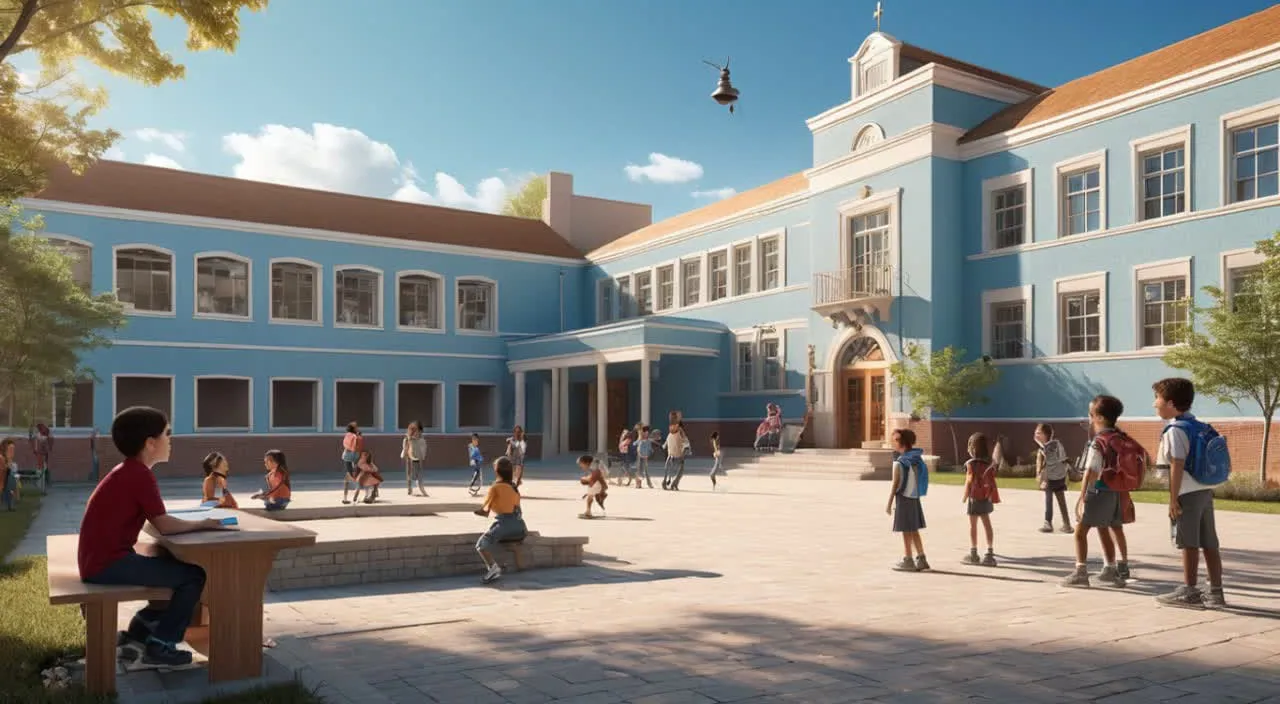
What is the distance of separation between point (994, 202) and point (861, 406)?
681cm

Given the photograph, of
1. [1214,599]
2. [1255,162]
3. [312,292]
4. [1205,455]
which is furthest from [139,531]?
[312,292]

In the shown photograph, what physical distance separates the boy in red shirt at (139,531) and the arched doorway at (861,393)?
2430 cm

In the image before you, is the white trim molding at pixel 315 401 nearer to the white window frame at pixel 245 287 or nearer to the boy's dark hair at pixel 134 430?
the white window frame at pixel 245 287

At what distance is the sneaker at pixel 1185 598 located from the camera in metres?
8.27

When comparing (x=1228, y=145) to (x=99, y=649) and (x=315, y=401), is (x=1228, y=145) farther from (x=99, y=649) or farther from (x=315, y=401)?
(x=315, y=401)

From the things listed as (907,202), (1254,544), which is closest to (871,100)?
(907,202)

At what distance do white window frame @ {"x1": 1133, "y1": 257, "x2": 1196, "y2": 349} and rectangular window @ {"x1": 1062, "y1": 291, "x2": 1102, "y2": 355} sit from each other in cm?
95

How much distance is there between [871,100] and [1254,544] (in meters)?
19.3

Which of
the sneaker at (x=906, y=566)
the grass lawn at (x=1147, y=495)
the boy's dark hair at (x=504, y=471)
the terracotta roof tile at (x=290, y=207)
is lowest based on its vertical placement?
the grass lawn at (x=1147, y=495)

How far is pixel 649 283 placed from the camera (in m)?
39.4

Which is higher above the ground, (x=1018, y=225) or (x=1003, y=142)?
(x=1003, y=142)

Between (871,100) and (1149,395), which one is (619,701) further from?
(871,100)

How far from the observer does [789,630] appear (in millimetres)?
7418

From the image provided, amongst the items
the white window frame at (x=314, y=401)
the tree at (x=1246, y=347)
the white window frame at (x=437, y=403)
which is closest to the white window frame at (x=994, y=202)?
the tree at (x=1246, y=347)
